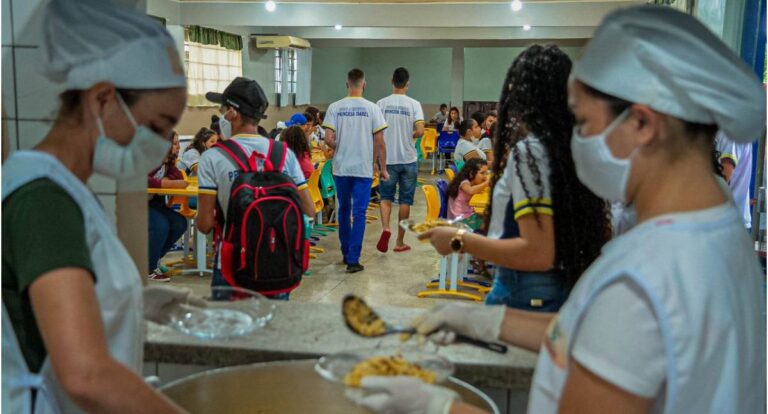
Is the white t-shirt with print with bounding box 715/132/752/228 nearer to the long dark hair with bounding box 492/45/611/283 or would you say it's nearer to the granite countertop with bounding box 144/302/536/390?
the long dark hair with bounding box 492/45/611/283

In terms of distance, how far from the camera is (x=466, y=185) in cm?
540

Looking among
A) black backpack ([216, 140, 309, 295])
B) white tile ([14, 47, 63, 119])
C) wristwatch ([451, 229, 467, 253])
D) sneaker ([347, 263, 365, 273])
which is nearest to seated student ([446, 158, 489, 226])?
sneaker ([347, 263, 365, 273])

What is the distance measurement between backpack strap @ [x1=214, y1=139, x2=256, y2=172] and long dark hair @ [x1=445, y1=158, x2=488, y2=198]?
2.73 meters

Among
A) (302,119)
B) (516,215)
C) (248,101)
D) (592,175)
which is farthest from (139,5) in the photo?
(302,119)

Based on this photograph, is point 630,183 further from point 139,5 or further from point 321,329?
point 139,5

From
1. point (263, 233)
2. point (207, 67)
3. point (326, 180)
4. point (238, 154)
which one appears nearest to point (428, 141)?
point (207, 67)

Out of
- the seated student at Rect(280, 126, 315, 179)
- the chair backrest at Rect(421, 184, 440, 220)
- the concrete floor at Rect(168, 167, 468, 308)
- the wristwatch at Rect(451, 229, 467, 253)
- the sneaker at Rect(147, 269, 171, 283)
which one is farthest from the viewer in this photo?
the seated student at Rect(280, 126, 315, 179)

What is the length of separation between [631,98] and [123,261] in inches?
29.7

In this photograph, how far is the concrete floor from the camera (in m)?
5.15

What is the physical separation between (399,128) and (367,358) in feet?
17.7

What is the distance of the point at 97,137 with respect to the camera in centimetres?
109

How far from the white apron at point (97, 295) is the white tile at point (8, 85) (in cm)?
100

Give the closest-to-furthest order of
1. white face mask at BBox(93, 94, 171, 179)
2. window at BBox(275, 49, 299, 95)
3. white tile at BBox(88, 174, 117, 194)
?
white face mask at BBox(93, 94, 171, 179)
white tile at BBox(88, 174, 117, 194)
window at BBox(275, 49, 299, 95)

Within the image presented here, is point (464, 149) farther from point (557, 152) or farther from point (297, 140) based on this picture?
point (557, 152)
